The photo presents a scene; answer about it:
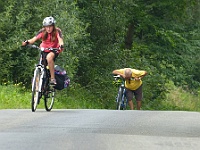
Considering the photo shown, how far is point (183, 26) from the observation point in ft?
110

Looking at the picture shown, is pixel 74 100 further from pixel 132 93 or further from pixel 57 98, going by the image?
pixel 132 93

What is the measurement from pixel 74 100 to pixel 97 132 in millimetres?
13350

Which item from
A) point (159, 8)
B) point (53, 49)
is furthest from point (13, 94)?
point (159, 8)

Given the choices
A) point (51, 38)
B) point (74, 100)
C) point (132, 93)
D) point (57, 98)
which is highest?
point (51, 38)

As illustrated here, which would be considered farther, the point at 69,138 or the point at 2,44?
Answer: the point at 2,44

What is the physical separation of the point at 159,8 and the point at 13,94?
15.8 meters

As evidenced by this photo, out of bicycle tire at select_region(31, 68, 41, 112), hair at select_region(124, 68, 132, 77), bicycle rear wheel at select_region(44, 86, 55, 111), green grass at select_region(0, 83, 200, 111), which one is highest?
bicycle tire at select_region(31, 68, 41, 112)

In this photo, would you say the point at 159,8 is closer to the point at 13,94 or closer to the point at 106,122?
the point at 13,94

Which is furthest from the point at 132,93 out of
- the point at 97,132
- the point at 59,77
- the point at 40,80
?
the point at 97,132

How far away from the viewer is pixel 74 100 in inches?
896

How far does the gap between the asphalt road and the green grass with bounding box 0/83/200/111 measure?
5.44 m

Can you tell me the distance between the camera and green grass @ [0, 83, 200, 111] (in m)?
18.2

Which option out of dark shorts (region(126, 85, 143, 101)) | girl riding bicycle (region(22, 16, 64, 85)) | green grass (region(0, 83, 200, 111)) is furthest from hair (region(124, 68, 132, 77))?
girl riding bicycle (region(22, 16, 64, 85))

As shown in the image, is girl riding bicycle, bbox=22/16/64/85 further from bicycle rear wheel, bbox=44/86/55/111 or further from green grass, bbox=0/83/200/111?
green grass, bbox=0/83/200/111
